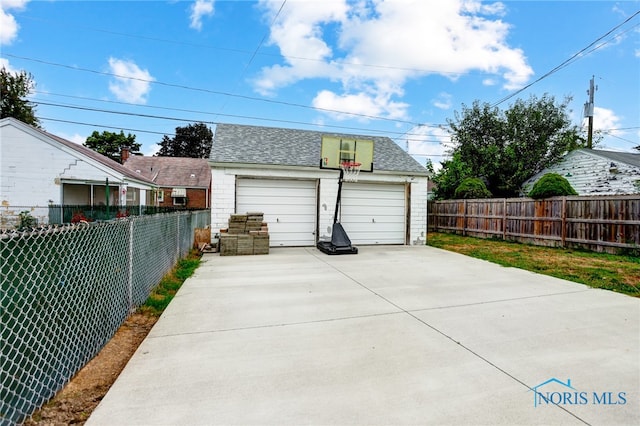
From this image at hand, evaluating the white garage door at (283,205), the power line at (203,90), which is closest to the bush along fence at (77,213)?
the white garage door at (283,205)

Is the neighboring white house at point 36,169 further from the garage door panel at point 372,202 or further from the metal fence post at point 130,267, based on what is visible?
the metal fence post at point 130,267

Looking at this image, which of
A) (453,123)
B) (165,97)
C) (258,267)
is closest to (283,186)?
(258,267)

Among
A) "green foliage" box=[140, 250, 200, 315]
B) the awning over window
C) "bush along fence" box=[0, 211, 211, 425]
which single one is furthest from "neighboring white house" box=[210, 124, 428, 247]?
the awning over window

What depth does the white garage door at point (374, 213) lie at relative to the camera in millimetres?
10555

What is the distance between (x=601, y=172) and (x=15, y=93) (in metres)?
35.7

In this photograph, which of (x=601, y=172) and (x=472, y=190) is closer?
(x=601, y=172)

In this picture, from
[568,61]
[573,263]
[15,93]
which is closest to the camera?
[573,263]

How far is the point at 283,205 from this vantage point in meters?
10.0

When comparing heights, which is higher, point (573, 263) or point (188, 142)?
point (188, 142)

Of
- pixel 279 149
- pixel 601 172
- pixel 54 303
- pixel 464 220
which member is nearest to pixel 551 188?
pixel 464 220

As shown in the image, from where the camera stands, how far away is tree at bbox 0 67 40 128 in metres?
21.4

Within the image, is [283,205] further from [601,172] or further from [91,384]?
[601,172]

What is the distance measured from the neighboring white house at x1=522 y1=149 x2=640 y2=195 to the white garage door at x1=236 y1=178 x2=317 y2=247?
12.7m

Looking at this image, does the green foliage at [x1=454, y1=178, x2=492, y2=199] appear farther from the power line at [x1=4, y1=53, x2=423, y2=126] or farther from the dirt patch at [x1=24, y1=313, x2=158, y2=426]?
the dirt patch at [x1=24, y1=313, x2=158, y2=426]
